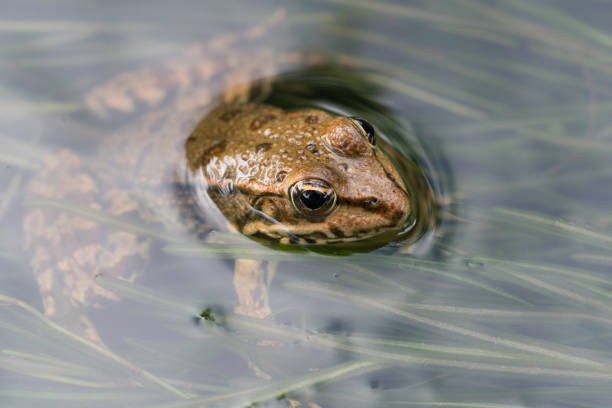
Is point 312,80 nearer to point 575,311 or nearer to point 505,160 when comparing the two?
point 505,160

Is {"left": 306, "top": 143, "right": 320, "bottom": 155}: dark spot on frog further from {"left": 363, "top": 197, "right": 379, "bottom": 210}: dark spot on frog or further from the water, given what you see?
the water

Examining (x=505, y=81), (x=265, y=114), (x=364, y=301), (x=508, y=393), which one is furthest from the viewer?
(x=505, y=81)

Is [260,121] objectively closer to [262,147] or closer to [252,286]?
[262,147]

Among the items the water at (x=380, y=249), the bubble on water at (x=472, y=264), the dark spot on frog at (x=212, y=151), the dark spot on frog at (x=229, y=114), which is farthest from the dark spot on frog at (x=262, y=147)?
the bubble on water at (x=472, y=264)

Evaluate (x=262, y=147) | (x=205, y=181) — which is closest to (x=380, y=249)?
(x=262, y=147)

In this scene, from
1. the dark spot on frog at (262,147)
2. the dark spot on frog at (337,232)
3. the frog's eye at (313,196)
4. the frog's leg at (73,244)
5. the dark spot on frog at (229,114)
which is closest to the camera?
the frog's eye at (313,196)

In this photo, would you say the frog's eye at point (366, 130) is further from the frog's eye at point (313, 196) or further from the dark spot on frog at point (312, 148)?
the frog's eye at point (313, 196)

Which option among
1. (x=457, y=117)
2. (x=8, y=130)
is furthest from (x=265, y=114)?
(x=8, y=130)
